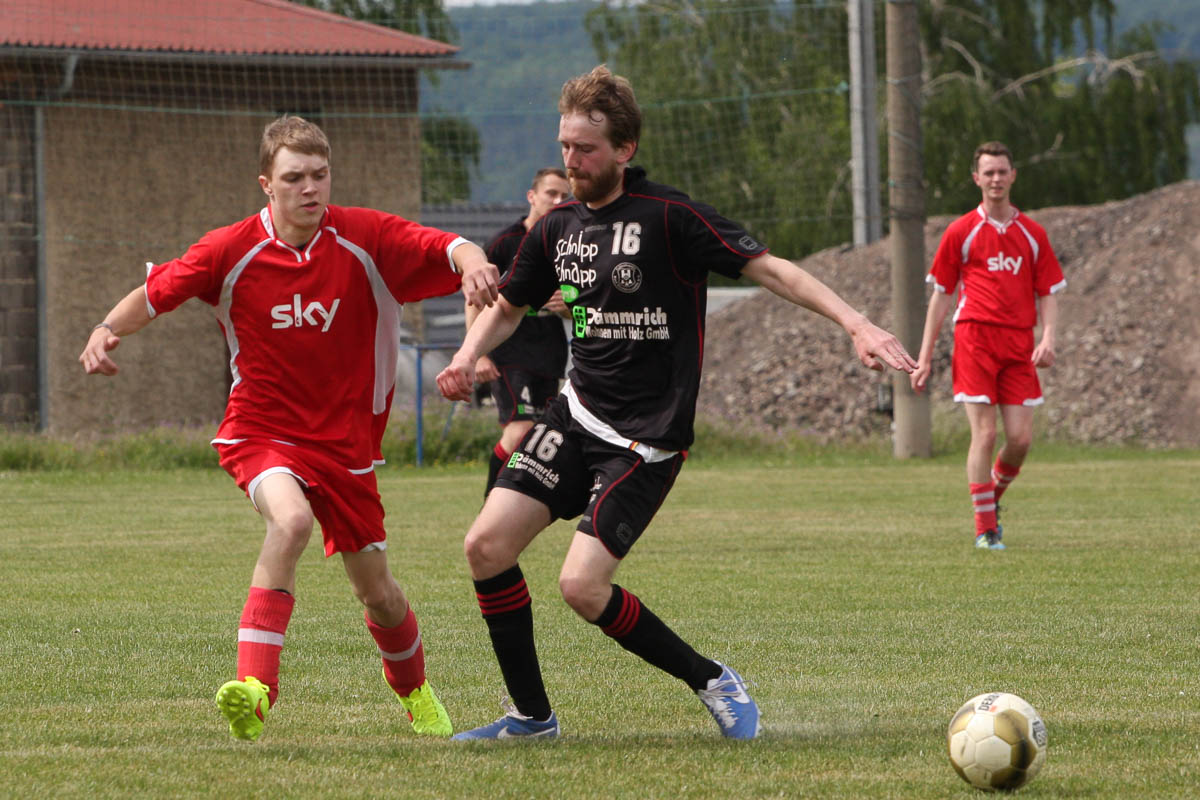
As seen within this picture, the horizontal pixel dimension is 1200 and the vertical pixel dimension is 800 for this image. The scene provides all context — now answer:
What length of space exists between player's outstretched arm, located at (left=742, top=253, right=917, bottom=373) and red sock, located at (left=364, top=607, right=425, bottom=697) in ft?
5.10

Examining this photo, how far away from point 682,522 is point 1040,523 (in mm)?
2517

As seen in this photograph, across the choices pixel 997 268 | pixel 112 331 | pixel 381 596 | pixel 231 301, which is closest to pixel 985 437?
pixel 997 268

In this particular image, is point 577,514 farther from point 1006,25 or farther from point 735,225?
point 1006,25

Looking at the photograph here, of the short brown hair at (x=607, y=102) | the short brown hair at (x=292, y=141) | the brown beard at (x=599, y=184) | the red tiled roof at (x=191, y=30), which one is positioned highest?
the red tiled roof at (x=191, y=30)

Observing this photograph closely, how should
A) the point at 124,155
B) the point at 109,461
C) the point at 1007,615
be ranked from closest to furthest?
the point at 1007,615 → the point at 109,461 → the point at 124,155

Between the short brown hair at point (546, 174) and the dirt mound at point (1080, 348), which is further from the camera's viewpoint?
the dirt mound at point (1080, 348)

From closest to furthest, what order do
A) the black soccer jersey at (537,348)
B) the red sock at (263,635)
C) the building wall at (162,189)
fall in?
1. the red sock at (263,635)
2. the black soccer jersey at (537,348)
3. the building wall at (162,189)

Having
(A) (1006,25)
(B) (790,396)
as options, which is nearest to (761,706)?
(B) (790,396)

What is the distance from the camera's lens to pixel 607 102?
17.1 ft

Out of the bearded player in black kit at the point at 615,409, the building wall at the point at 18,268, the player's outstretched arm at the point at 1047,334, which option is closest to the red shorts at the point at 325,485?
the bearded player in black kit at the point at 615,409

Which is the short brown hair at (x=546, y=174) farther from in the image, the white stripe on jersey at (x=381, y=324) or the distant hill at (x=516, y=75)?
the distant hill at (x=516, y=75)

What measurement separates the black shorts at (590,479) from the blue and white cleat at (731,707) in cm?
50

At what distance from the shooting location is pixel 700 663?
5258 mm

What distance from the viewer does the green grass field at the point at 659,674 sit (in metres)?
4.64
